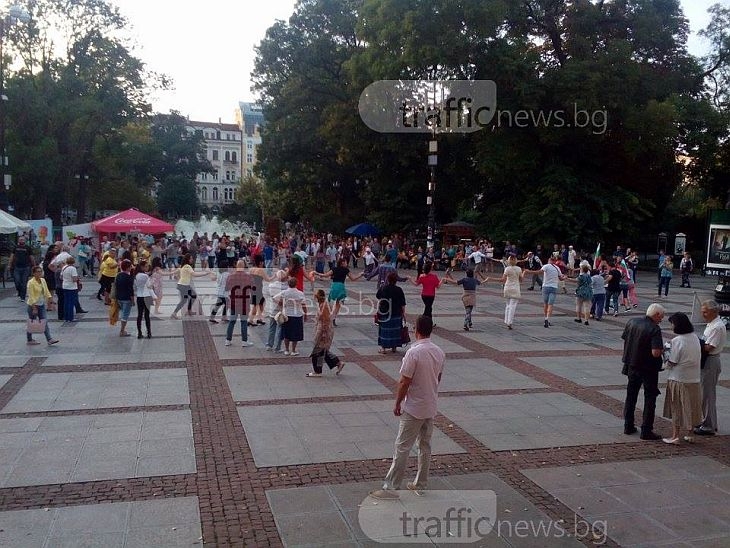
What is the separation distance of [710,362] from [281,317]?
6.74 m

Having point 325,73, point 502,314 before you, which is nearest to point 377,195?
point 325,73

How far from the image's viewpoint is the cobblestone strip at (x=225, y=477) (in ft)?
17.4

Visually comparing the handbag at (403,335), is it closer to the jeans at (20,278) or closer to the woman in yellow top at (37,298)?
the woman in yellow top at (37,298)

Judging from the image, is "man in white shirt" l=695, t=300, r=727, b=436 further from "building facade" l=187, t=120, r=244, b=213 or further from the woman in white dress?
"building facade" l=187, t=120, r=244, b=213

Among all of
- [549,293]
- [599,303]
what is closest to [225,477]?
[549,293]

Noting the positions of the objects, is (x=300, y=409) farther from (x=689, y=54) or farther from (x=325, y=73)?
(x=689, y=54)

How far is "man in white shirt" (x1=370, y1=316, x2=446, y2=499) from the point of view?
5.88 m

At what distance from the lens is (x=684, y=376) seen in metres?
7.48

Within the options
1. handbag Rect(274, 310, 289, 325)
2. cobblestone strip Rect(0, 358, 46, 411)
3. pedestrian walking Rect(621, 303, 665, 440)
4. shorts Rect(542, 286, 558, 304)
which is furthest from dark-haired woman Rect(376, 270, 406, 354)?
cobblestone strip Rect(0, 358, 46, 411)

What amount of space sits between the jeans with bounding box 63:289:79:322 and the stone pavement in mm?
3095

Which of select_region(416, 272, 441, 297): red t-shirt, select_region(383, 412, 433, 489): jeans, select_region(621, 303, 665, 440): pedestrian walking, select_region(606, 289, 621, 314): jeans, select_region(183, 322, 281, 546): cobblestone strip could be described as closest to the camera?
select_region(183, 322, 281, 546): cobblestone strip

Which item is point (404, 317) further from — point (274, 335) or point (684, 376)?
point (684, 376)

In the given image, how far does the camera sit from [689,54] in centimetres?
4103

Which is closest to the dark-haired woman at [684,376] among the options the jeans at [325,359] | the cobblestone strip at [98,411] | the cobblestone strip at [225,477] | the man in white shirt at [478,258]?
the cobblestone strip at [225,477]
